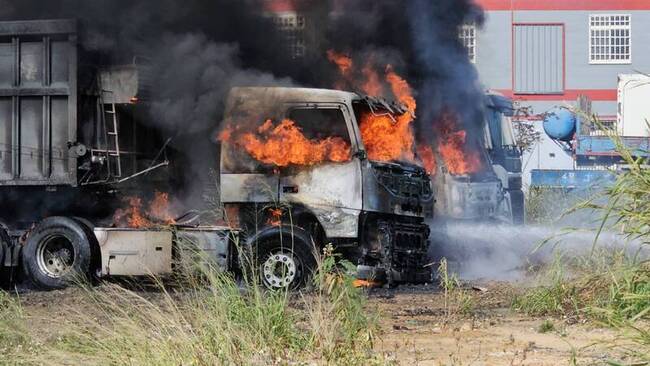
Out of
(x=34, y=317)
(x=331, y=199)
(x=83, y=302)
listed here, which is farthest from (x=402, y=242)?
(x=34, y=317)

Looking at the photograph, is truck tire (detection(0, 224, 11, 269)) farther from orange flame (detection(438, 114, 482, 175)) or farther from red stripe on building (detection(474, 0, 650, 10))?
red stripe on building (detection(474, 0, 650, 10))

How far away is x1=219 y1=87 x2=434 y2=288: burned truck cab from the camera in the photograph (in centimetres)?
1273

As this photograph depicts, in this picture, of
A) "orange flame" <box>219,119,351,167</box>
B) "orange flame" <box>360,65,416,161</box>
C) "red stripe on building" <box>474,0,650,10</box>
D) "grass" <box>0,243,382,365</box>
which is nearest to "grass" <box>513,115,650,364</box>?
"grass" <box>0,243,382,365</box>

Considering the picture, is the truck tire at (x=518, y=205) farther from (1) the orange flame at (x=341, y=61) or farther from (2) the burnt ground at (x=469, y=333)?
(2) the burnt ground at (x=469, y=333)

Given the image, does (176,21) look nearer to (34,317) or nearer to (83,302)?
(83,302)

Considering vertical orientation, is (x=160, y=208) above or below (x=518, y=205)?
above

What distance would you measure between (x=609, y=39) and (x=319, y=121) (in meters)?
27.2

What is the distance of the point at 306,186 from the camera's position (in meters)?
12.8

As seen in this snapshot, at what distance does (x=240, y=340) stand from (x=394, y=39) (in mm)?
10901

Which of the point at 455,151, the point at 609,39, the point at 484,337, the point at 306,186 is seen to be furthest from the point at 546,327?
the point at 609,39

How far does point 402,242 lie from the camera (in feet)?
43.7

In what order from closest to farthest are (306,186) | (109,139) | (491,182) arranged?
(306,186) → (109,139) → (491,182)

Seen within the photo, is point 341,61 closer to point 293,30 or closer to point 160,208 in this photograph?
point 293,30

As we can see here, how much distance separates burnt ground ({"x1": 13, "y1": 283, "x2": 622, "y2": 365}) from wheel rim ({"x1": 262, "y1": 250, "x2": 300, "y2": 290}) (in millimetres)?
1043
